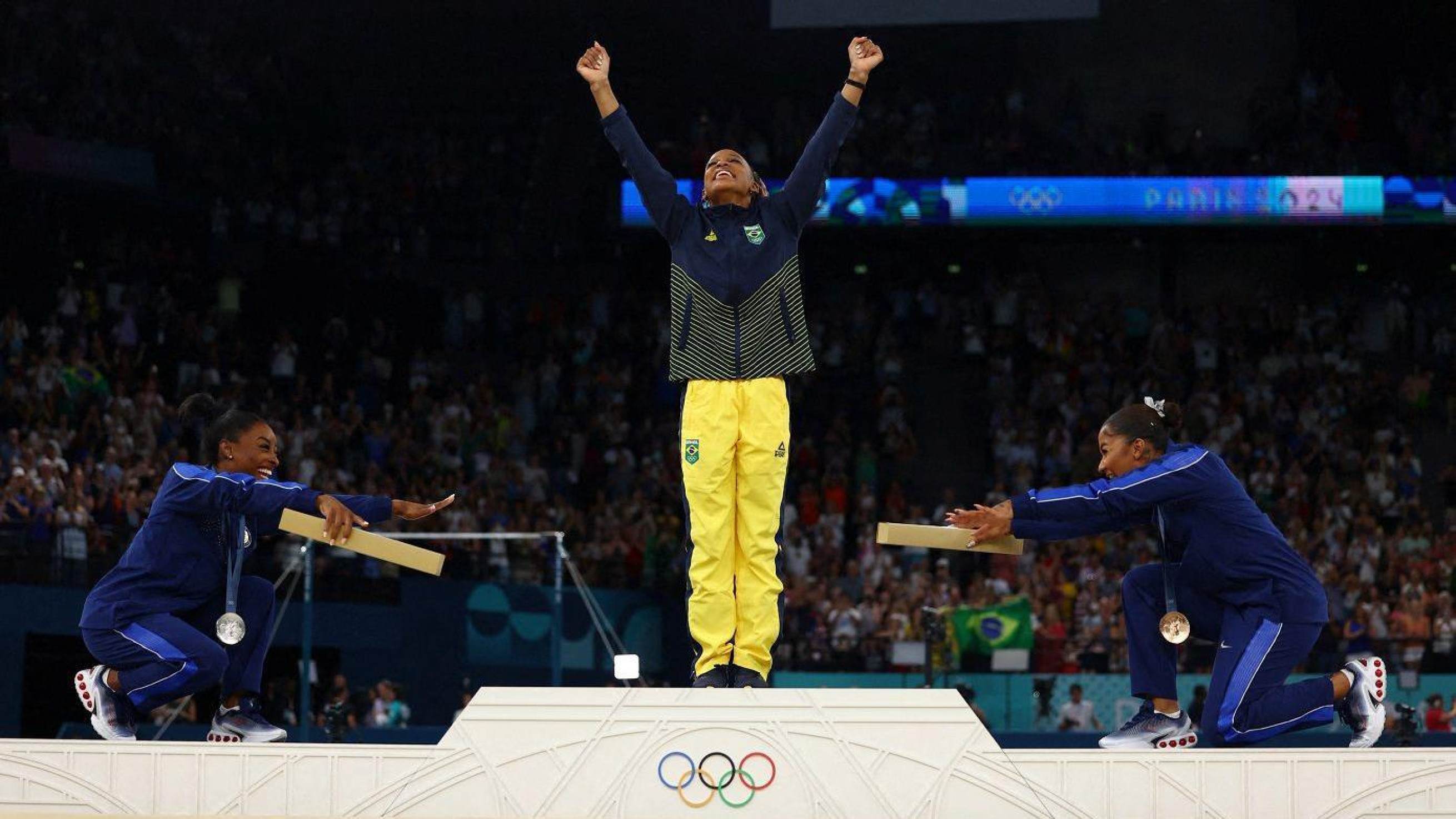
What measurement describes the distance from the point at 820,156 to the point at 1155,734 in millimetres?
2716

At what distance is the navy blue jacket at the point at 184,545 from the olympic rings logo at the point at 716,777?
6.22 feet

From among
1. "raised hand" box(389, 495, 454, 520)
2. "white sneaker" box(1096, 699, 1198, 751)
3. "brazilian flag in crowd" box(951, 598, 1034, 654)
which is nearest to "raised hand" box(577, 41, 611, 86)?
"raised hand" box(389, 495, 454, 520)

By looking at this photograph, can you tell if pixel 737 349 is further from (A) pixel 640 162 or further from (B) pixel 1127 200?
(B) pixel 1127 200

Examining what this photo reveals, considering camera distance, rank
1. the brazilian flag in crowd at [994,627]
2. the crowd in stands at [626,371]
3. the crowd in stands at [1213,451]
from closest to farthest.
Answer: the brazilian flag in crowd at [994,627] → the crowd in stands at [1213,451] → the crowd in stands at [626,371]

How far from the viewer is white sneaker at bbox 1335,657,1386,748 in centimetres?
677

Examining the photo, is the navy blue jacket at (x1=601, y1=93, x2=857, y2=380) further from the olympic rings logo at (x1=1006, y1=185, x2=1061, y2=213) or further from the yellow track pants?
the olympic rings logo at (x1=1006, y1=185, x2=1061, y2=213)

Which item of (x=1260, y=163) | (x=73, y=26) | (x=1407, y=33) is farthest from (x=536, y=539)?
(x=1407, y=33)

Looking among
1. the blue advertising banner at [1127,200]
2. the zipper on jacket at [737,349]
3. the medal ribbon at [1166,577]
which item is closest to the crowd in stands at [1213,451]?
the blue advertising banner at [1127,200]

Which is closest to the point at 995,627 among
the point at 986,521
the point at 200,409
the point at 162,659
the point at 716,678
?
the point at 716,678

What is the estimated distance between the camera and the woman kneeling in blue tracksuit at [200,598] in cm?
694

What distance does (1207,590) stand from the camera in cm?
703

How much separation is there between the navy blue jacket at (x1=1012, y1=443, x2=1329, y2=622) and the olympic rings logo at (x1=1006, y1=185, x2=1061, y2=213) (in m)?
17.8

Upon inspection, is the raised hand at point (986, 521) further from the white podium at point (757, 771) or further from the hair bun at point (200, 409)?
the hair bun at point (200, 409)

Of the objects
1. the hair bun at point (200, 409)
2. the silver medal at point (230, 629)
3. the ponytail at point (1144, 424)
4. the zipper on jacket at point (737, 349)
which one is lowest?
the silver medal at point (230, 629)
